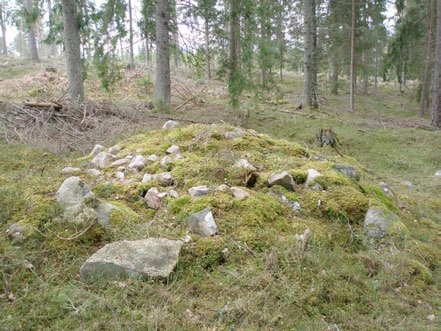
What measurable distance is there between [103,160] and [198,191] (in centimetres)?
189

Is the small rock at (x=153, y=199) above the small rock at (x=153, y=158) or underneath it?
underneath

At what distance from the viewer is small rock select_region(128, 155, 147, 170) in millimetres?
4293

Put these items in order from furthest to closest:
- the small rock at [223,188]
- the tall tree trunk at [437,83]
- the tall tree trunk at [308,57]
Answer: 1. the tall tree trunk at [308,57]
2. the tall tree trunk at [437,83]
3. the small rock at [223,188]

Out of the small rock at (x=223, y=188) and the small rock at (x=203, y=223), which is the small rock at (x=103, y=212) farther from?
the small rock at (x=223, y=188)

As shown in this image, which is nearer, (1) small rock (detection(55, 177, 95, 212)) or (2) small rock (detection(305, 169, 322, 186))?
(1) small rock (detection(55, 177, 95, 212))

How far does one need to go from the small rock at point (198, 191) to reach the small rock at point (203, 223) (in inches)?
14.2

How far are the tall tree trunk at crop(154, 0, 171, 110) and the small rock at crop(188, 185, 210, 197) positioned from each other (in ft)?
22.5

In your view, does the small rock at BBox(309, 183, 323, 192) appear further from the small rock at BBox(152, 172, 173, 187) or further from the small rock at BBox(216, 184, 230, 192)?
the small rock at BBox(152, 172, 173, 187)

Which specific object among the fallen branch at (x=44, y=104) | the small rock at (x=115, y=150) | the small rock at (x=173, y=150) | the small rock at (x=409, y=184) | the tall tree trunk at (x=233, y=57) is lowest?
the small rock at (x=409, y=184)

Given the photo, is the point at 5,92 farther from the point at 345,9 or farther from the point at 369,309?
the point at 345,9

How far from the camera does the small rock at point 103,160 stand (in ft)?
15.1

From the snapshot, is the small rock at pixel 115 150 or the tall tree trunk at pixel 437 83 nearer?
the small rock at pixel 115 150

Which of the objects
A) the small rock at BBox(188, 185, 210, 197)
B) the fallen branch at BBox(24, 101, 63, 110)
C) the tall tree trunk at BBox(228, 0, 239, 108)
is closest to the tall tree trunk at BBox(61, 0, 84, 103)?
the fallen branch at BBox(24, 101, 63, 110)

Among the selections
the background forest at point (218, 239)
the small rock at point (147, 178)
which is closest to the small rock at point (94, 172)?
the background forest at point (218, 239)
